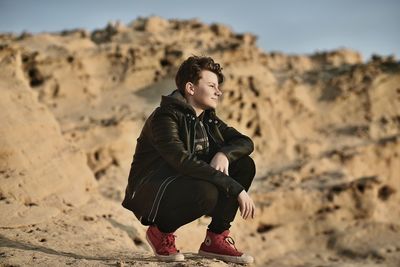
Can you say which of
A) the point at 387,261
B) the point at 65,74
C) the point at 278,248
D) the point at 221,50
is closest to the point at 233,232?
the point at 278,248

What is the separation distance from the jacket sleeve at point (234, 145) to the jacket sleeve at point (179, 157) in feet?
0.72

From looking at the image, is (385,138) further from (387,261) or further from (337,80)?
(387,261)

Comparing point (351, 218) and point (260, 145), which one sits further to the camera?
point (260, 145)

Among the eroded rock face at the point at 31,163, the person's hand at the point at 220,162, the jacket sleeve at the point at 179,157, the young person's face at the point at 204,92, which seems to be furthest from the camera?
the eroded rock face at the point at 31,163

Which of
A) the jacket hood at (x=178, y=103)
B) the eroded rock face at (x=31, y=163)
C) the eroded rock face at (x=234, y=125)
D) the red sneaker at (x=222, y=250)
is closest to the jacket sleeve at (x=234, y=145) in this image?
the jacket hood at (x=178, y=103)

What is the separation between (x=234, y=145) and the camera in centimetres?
317

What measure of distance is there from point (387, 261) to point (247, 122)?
4.03m

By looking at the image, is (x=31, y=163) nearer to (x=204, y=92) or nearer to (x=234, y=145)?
(x=204, y=92)

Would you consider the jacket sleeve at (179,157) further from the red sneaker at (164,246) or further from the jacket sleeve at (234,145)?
the red sneaker at (164,246)

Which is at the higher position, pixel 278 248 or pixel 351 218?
pixel 351 218

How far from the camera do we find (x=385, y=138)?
10445mm

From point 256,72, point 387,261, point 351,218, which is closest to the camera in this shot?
point 387,261

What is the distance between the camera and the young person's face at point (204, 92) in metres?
3.20

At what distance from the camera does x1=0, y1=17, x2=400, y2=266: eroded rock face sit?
497cm
